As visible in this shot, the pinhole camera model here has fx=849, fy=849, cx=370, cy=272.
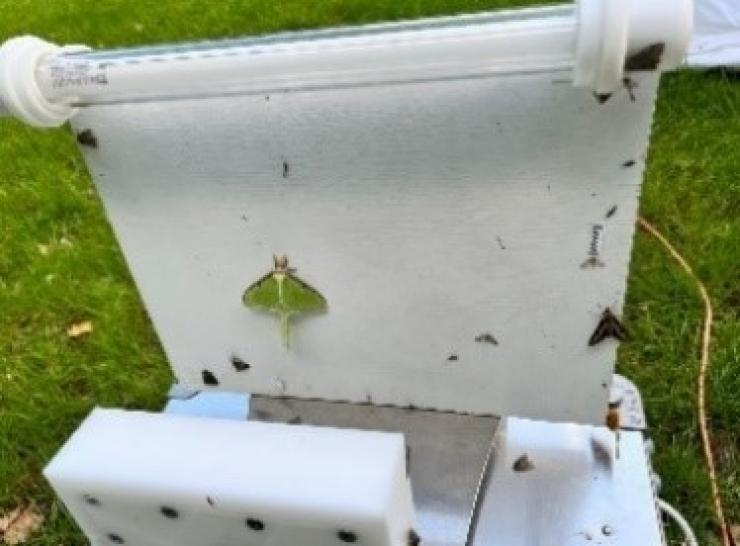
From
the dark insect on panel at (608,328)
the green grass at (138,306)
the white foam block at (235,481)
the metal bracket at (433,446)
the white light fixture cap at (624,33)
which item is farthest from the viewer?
the green grass at (138,306)

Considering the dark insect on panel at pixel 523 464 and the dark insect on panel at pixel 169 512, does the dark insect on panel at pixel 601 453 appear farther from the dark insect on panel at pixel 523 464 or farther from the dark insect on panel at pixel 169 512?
the dark insect on panel at pixel 169 512

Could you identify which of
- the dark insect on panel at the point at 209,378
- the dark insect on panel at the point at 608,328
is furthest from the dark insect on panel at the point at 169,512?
the dark insect on panel at the point at 608,328

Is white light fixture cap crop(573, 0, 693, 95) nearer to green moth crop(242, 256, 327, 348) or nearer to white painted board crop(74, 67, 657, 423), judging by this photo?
white painted board crop(74, 67, 657, 423)

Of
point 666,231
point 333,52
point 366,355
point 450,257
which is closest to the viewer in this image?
point 333,52

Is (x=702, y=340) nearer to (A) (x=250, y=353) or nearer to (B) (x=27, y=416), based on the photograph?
(A) (x=250, y=353)

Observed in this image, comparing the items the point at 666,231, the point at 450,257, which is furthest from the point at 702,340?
the point at 450,257

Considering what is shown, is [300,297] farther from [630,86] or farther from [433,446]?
[630,86]

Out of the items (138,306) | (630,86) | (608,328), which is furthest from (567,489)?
(138,306)
